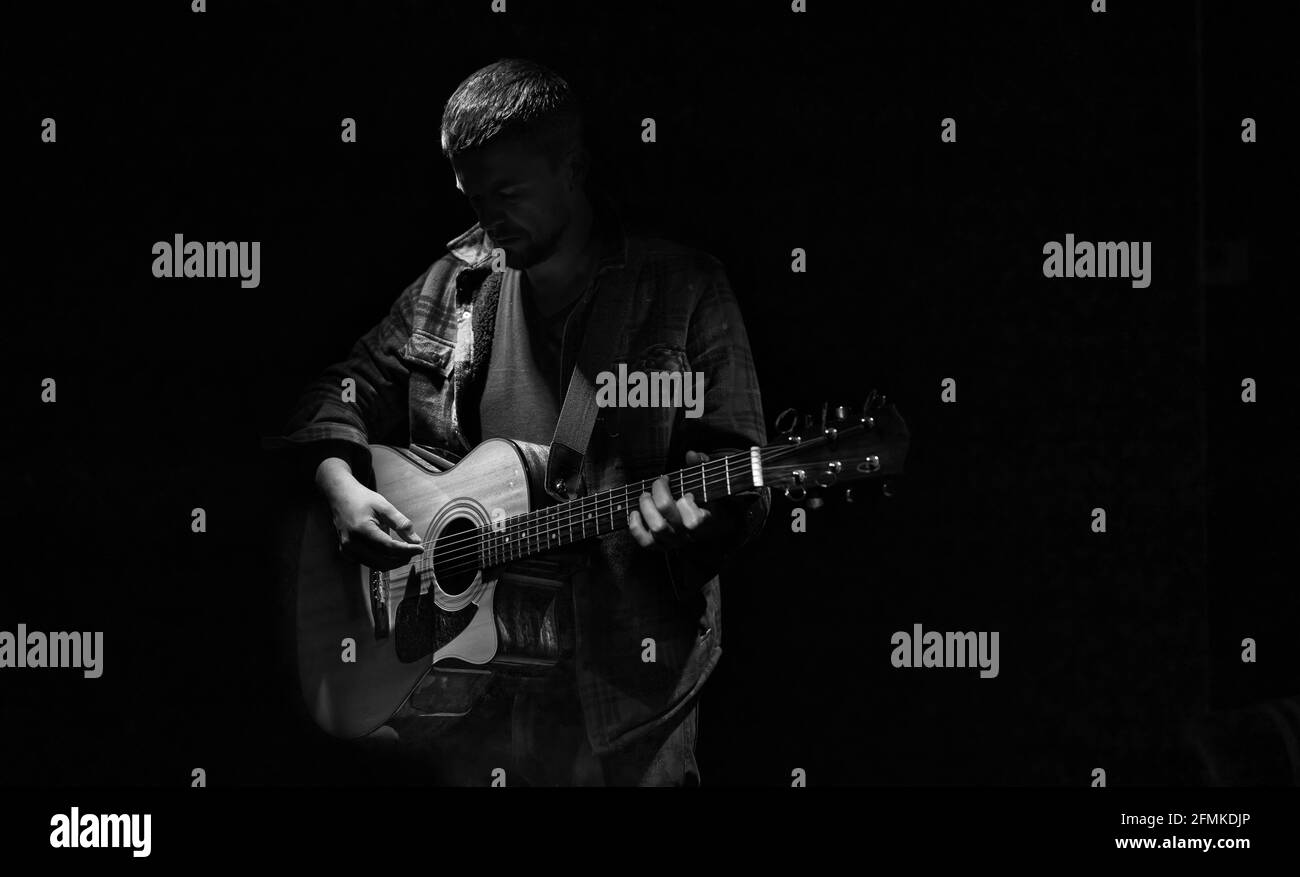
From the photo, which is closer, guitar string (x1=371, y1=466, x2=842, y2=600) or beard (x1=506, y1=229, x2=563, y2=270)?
guitar string (x1=371, y1=466, x2=842, y2=600)

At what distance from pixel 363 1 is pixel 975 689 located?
2.04m

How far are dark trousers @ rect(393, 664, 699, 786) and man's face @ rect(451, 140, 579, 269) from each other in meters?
0.91

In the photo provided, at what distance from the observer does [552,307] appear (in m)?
3.36

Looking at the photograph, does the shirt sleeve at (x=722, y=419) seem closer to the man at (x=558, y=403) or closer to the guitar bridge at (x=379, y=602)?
the man at (x=558, y=403)

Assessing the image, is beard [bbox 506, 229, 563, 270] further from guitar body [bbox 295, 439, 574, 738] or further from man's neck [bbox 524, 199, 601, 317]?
guitar body [bbox 295, 439, 574, 738]

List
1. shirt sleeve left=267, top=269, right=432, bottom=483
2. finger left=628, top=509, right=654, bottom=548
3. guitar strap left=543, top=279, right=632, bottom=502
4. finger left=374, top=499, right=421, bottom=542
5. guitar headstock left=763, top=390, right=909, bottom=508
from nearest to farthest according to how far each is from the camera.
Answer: guitar headstock left=763, top=390, right=909, bottom=508 < finger left=628, top=509, right=654, bottom=548 < guitar strap left=543, top=279, right=632, bottom=502 < finger left=374, top=499, right=421, bottom=542 < shirt sleeve left=267, top=269, right=432, bottom=483

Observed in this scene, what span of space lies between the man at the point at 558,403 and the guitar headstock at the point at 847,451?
185 millimetres

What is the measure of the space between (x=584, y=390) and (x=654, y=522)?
37cm

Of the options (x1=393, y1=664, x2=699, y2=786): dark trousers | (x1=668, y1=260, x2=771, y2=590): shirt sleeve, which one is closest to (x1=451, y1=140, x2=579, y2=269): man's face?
(x1=668, y1=260, x2=771, y2=590): shirt sleeve

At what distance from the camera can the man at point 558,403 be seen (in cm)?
323

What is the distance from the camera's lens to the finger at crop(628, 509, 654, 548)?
10.1 ft

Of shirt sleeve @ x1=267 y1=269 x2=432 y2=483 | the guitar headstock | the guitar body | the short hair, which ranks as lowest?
the guitar body

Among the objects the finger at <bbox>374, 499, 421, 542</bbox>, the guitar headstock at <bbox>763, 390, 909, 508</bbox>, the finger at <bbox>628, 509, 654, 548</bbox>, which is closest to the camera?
the guitar headstock at <bbox>763, 390, 909, 508</bbox>

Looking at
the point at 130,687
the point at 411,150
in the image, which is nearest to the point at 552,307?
the point at 411,150
